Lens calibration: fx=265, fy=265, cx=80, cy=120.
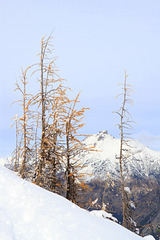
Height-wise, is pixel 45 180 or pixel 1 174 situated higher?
pixel 1 174

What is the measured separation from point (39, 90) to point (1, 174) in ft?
20.8

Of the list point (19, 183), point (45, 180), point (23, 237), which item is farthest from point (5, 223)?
point (45, 180)

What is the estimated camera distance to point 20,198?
14.4ft

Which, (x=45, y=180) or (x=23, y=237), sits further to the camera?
(x=45, y=180)

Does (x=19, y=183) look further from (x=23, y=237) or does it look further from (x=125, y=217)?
(x=125, y=217)

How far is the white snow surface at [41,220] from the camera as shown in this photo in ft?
12.1

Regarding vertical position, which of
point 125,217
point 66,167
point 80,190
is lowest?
point 125,217

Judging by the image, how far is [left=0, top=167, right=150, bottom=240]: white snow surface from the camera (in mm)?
3680

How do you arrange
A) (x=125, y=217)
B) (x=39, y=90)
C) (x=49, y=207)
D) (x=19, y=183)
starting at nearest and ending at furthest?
(x=49, y=207), (x=19, y=183), (x=39, y=90), (x=125, y=217)

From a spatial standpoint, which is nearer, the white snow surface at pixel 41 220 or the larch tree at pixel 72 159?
the white snow surface at pixel 41 220

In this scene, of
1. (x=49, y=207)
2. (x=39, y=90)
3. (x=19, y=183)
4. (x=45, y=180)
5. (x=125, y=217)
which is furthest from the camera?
(x=125, y=217)

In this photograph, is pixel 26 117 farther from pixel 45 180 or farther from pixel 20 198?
pixel 20 198

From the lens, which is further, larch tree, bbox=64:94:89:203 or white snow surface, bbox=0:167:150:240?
larch tree, bbox=64:94:89:203

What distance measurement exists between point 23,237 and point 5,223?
0.34 metres
